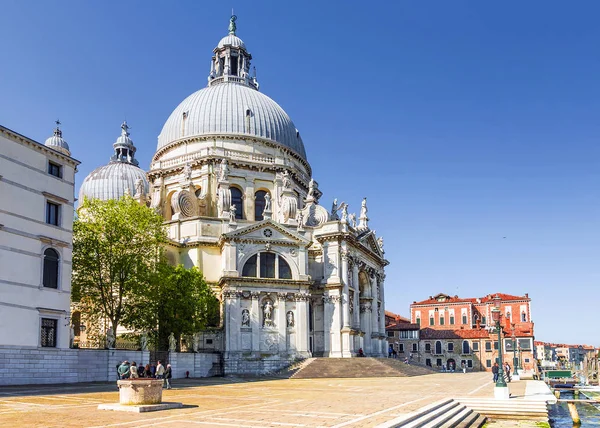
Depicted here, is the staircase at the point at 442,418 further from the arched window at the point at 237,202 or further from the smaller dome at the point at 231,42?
the smaller dome at the point at 231,42

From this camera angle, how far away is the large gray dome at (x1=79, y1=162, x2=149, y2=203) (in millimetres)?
73938

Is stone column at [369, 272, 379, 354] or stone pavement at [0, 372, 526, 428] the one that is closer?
stone pavement at [0, 372, 526, 428]

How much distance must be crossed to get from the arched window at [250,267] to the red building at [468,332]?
3772cm

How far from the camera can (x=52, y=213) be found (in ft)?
121

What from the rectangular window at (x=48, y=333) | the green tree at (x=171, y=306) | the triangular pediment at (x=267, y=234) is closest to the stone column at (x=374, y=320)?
the triangular pediment at (x=267, y=234)

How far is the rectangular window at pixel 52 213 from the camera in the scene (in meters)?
36.4

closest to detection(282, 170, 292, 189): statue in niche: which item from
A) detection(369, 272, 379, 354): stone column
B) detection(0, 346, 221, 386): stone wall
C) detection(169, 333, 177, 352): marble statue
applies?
detection(369, 272, 379, 354): stone column

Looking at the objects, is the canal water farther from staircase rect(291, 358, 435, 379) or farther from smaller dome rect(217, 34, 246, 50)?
smaller dome rect(217, 34, 246, 50)

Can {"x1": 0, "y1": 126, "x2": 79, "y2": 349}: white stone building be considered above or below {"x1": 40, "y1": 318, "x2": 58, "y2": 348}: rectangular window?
above

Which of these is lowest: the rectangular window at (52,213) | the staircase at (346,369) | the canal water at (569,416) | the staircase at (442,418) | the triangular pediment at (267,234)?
the canal water at (569,416)

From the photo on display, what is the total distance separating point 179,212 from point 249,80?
22720mm

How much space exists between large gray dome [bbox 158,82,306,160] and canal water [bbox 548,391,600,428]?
3848 centimetres

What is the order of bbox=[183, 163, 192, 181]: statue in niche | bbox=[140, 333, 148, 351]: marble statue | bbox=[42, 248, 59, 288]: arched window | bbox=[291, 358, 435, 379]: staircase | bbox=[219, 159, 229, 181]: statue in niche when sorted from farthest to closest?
1. bbox=[183, 163, 192, 181]: statue in niche
2. bbox=[219, 159, 229, 181]: statue in niche
3. bbox=[291, 358, 435, 379]: staircase
4. bbox=[140, 333, 148, 351]: marble statue
5. bbox=[42, 248, 59, 288]: arched window

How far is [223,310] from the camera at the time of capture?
2077 inches
